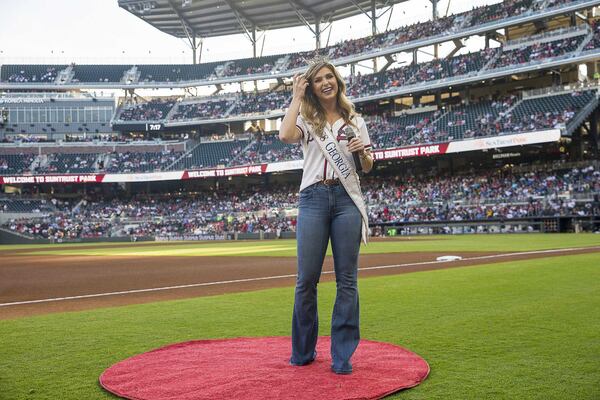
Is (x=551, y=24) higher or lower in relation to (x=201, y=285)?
higher

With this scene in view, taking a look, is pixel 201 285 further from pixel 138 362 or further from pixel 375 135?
pixel 375 135

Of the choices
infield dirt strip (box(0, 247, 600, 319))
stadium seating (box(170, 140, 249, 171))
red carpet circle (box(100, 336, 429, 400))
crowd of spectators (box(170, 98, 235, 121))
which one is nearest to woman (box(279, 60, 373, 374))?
red carpet circle (box(100, 336, 429, 400))

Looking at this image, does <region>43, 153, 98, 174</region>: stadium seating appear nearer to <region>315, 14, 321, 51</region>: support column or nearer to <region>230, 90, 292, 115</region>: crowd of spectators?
<region>230, 90, 292, 115</region>: crowd of spectators

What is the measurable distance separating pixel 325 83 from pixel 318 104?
7.6 inches

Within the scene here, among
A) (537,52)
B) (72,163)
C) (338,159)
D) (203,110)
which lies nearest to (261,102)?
(203,110)

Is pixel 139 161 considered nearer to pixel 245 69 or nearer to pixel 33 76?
pixel 245 69

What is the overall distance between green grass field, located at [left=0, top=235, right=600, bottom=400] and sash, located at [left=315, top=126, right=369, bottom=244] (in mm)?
1335

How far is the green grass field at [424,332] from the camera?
378cm

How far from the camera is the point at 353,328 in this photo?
4402 millimetres

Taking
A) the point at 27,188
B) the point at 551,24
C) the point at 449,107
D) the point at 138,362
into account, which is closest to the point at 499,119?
the point at 449,107

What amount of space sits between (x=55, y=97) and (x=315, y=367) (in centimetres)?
7296

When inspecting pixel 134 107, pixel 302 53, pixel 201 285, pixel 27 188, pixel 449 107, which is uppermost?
pixel 302 53

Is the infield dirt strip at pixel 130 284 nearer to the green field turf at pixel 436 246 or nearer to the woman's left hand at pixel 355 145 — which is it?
the woman's left hand at pixel 355 145

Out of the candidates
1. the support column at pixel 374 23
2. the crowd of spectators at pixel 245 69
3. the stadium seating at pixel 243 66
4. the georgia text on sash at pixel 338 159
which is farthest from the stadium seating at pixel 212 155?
the georgia text on sash at pixel 338 159
